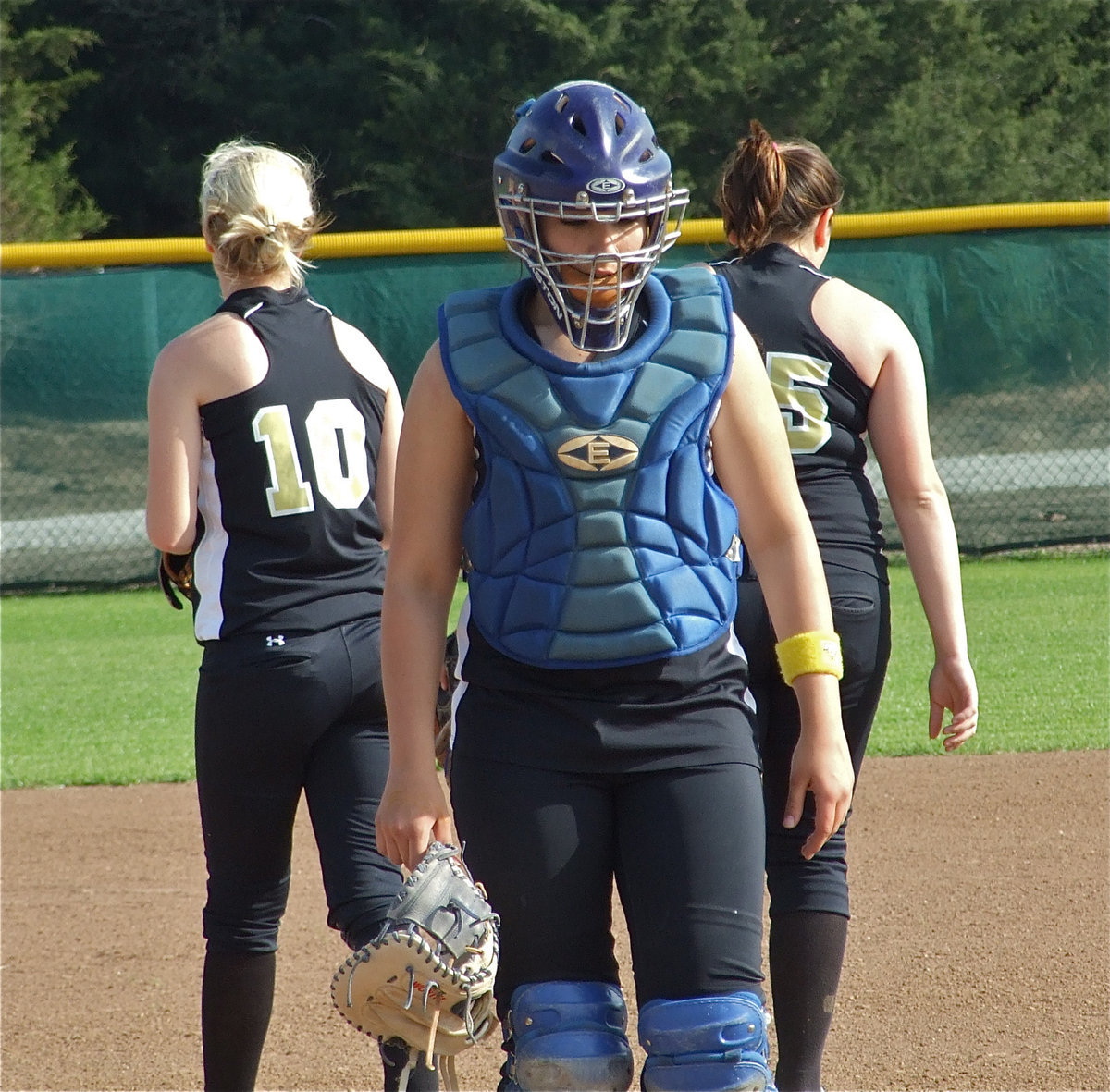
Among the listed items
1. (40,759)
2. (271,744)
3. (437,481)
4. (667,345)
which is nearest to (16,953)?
(271,744)

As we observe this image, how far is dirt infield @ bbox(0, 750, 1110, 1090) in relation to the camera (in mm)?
3510

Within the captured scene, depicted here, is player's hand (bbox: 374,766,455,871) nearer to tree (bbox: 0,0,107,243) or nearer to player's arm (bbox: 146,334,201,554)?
player's arm (bbox: 146,334,201,554)

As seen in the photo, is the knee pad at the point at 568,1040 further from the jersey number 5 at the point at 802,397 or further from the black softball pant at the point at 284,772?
the jersey number 5 at the point at 802,397

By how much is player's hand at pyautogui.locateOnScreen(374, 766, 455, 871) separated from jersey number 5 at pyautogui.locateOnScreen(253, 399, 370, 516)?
0.86 m

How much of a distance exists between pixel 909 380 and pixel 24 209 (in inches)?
872

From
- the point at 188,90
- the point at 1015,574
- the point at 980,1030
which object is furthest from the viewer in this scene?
the point at 188,90

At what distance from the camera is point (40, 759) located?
680 cm

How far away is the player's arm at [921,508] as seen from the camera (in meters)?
2.94

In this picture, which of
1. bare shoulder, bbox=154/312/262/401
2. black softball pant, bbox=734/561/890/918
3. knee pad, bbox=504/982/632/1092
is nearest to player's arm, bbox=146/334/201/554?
bare shoulder, bbox=154/312/262/401

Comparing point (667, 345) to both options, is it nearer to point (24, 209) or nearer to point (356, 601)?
point (356, 601)

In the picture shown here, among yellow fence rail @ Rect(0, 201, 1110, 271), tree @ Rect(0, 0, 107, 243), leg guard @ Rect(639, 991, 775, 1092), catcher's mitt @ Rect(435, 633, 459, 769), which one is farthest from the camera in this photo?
tree @ Rect(0, 0, 107, 243)

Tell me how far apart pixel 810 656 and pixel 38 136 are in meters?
25.4

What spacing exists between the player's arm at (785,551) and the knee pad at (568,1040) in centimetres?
43

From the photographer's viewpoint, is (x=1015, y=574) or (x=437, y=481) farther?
(x=1015, y=574)
